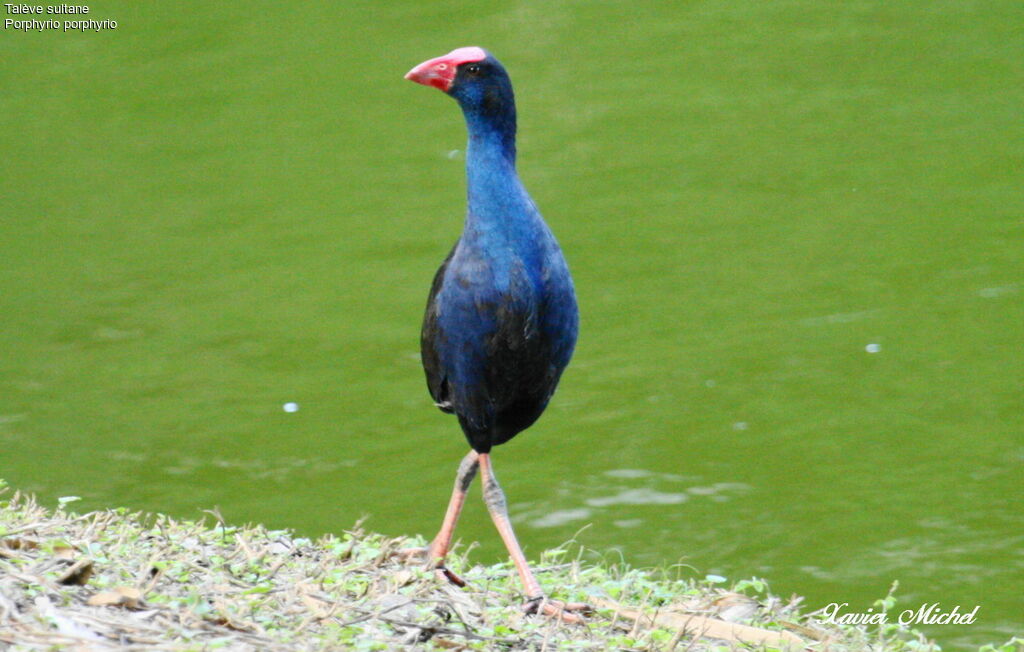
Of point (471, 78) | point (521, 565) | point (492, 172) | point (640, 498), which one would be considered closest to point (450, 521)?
point (521, 565)

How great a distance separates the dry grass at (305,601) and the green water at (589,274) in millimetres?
1757

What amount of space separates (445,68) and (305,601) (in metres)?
1.78

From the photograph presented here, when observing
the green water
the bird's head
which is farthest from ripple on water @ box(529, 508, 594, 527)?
the bird's head

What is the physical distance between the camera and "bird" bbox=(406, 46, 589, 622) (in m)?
4.82

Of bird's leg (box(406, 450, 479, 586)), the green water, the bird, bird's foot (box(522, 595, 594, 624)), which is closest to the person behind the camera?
bird's foot (box(522, 595, 594, 624))

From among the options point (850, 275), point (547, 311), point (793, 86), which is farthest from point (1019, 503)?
point (793, 86)

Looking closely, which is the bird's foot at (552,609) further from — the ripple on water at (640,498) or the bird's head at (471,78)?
the ripple on water at (640,498)

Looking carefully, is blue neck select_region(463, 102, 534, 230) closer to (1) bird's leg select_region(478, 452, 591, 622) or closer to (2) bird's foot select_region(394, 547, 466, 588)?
(1) bird's leg select_region(478, 452, 591, 622)

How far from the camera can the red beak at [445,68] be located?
4.88 meters

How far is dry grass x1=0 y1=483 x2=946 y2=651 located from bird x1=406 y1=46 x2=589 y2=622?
0.83ft

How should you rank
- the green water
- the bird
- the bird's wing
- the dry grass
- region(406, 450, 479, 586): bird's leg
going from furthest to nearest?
the green water
region(406, 450, 479, 586): bird's leg
the bird's wing
the bird
the dry grass

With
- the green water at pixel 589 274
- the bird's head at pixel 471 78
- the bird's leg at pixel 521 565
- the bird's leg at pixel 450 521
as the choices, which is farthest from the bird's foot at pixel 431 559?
the green water at pixel 589 274

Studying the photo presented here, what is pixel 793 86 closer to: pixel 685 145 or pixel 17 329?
pixel 685 145

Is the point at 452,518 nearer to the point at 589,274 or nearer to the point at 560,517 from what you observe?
the point at 560,517
